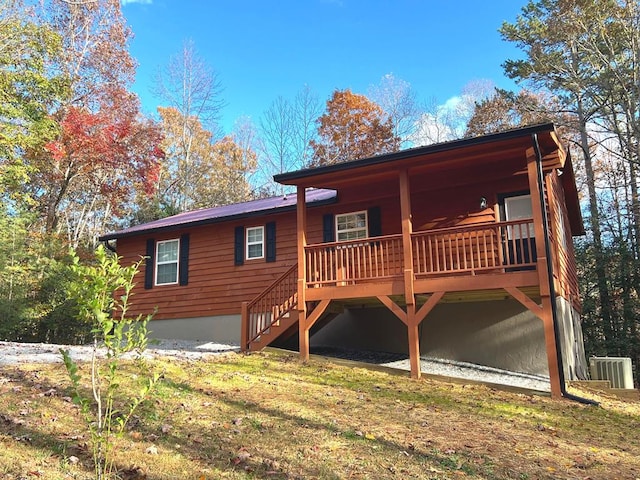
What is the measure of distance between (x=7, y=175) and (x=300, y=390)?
13.9m

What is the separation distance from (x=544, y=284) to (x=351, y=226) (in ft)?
18.3

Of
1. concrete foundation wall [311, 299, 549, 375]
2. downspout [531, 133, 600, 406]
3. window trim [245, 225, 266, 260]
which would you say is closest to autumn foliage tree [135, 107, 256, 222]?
window trim [245, 225, 266, 260]

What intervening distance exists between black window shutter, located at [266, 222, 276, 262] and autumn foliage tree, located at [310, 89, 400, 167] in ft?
54.8

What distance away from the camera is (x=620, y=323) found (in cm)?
1831

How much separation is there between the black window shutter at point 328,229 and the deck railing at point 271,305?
5.06 feet

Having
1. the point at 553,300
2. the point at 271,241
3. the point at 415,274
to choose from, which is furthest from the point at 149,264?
the point at 553,300

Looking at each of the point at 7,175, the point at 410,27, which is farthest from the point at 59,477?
the point at 410,27

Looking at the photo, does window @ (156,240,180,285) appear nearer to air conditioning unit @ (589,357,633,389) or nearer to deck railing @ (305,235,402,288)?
deck railing @ (305,235,402,288)

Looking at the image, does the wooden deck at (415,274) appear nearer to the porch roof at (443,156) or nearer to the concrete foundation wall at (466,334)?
the concrete foundation wall at (466,334)

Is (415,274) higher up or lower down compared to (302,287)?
higher up

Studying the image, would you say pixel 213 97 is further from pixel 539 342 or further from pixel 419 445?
pixel 419 445

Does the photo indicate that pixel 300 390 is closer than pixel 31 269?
Yes

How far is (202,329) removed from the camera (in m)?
14.6

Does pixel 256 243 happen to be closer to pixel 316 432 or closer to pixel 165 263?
pixel 165 263
